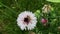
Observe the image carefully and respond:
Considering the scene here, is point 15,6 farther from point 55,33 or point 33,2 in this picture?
point 55,33

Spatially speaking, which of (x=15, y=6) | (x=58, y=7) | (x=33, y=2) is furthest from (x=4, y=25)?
(x=58, y=7)

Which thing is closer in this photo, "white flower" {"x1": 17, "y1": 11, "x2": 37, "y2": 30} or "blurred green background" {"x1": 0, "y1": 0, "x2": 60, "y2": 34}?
"white flower" {"x1": 17, "y1": 11, "x2": 37, "y2": 30}

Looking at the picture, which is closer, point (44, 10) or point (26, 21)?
point (26, 21)

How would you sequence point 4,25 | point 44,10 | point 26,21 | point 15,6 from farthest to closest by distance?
point 15,6, point 4,25, point 44,10, point 26,21

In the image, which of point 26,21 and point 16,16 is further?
point 16,16

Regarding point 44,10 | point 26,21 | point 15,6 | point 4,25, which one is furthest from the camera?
point 15,6

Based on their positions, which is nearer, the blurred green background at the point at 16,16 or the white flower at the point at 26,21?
the white flower at the point at 26,21

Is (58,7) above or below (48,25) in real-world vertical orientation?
above

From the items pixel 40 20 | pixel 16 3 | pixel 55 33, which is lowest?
pixel 55 33
